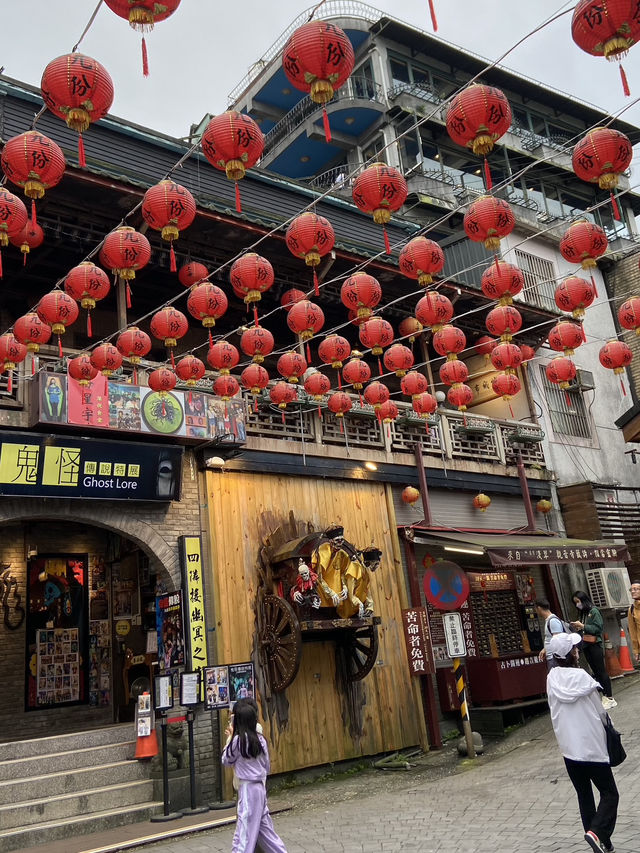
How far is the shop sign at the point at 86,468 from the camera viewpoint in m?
10.0

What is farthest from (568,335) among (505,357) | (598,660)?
(598,660)

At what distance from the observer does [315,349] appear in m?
16.7

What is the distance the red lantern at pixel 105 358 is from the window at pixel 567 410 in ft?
40.8

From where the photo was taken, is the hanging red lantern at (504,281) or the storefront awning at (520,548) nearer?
the hanging red lantern at (504,281)

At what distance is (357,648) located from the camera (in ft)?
42.3

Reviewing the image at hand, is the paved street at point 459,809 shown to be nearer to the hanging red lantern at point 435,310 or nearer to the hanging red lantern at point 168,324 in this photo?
the hanging red lantern at point 435,310

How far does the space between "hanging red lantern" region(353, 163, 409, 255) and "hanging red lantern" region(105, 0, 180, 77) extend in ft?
9.59

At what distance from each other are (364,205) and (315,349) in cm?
838

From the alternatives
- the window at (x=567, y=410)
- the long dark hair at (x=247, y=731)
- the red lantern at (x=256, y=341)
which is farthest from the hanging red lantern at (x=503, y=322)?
the long dark hair at (x=247, y=731)

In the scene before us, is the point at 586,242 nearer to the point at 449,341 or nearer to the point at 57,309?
the point at 449,341

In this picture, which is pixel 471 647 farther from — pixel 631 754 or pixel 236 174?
pixel 236 174

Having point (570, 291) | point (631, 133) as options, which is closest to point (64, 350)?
point (570, 291)

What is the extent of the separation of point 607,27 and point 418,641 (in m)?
10.3

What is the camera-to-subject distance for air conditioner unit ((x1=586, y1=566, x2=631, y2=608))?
17234mm
